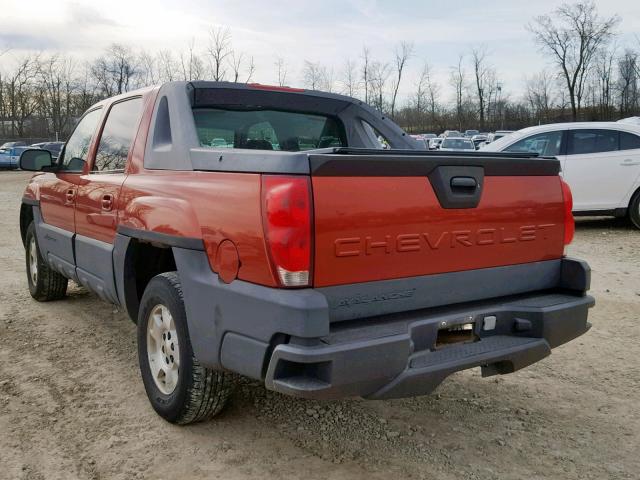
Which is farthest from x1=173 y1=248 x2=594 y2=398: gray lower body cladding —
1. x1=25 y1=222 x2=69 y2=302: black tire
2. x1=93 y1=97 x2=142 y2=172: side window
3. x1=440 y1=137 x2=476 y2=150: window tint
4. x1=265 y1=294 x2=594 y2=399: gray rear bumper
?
x1=440 y1=137 x2=476 y2=150: window tint

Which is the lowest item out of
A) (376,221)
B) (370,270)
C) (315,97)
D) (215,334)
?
(215,334)

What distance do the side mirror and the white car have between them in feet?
23.3

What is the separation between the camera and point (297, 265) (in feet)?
8.14

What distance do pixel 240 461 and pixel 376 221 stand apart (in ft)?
4.56

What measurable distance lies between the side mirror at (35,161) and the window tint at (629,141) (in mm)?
8951

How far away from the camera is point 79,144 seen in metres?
Answer: 5.04

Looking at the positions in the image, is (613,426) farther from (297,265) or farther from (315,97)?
(315,97)

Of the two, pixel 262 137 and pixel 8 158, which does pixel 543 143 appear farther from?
pixel 8 158

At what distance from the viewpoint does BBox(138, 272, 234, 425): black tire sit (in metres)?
3.06

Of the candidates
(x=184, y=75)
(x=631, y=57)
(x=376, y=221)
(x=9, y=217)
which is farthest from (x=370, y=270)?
(x=631, y=57)

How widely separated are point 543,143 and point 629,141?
4.44ft

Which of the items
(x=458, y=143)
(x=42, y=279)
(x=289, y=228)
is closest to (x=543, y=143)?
(x=42, y=279)

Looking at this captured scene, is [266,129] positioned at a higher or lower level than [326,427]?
higher

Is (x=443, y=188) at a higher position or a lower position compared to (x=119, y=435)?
higher
